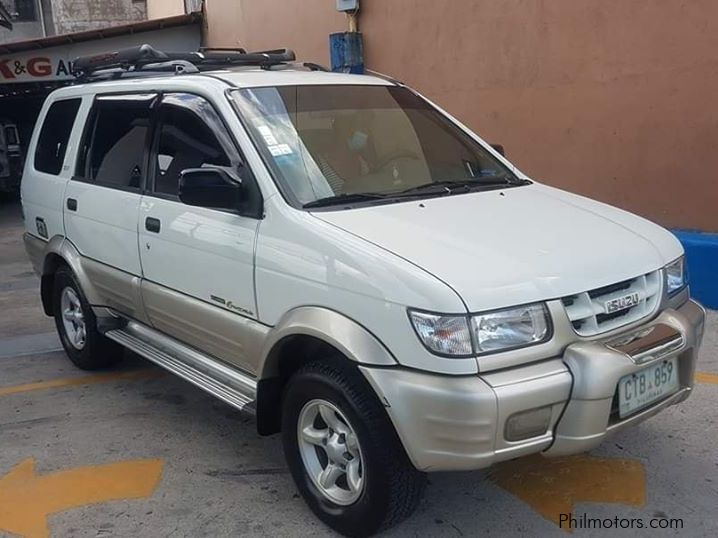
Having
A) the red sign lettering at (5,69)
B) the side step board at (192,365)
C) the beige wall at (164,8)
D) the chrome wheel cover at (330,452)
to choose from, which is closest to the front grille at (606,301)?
the chrome wheel cover at (330,452)

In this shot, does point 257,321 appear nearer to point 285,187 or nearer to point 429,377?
point 285,187

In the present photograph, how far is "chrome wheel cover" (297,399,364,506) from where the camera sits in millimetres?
3084

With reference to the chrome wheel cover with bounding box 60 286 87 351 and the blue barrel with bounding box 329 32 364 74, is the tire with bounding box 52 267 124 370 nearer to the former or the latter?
the chrome wheel cover with bounding box 60 286 87 351

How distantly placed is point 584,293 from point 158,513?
2.12 m

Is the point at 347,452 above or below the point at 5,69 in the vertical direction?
below

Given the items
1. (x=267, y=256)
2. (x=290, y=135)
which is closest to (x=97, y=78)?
(x=290, y=135)

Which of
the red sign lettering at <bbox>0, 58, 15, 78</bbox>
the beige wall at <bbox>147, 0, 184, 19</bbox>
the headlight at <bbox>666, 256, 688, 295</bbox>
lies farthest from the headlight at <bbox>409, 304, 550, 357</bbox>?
the beige wall at <bbox>147, 0, 184, 19</bbox>

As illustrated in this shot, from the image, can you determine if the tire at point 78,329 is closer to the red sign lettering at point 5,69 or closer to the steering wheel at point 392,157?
the steering wheel at point 392,157

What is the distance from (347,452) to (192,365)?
119 centimetres

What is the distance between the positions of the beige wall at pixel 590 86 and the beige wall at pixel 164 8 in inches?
453

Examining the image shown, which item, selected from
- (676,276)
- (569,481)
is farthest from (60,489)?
(676,276)

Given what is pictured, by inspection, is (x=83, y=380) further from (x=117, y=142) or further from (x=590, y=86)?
(x=590, y=86)

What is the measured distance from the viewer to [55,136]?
535 centimetres

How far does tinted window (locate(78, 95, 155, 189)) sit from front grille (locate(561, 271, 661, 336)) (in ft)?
8.50
